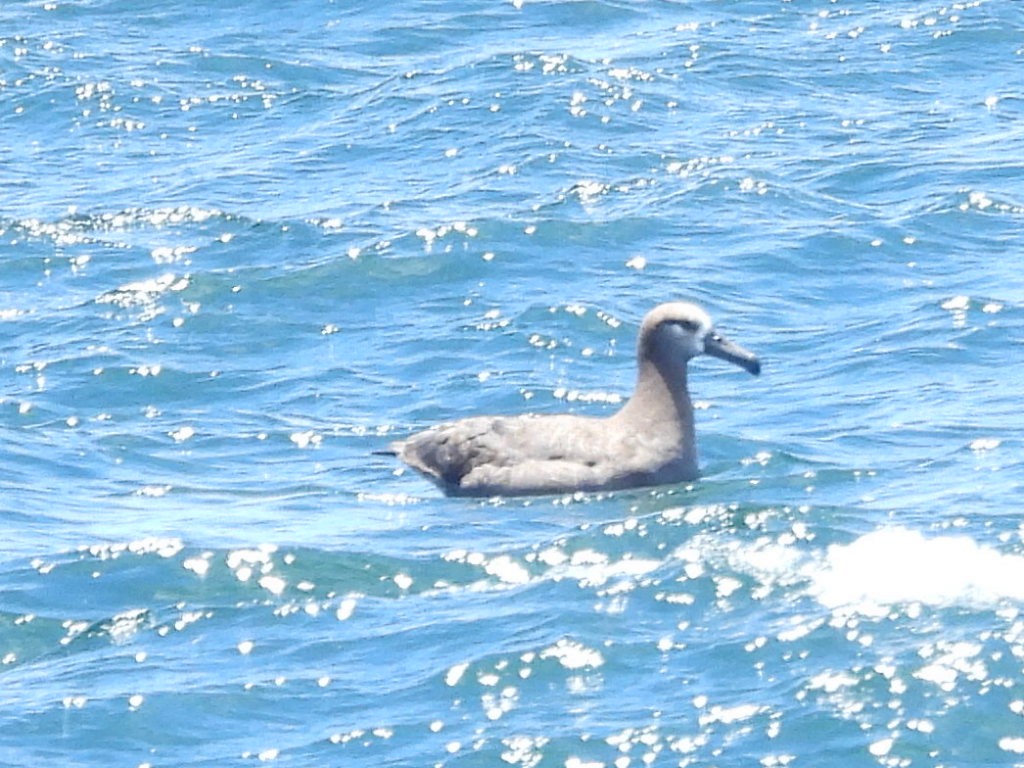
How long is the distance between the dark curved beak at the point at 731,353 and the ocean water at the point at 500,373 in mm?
557

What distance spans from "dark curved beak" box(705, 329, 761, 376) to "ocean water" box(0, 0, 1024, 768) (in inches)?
21.9

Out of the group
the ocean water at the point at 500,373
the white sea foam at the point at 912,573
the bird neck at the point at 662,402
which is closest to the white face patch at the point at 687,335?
the bird neck at the point at 662,402

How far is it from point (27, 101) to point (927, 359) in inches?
443

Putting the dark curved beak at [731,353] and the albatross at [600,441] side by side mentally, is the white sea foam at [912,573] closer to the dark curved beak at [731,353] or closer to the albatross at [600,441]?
the albatross at [600,441]

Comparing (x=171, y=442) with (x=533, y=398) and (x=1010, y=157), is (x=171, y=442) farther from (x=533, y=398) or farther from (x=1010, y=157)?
(x=1010, y=157)

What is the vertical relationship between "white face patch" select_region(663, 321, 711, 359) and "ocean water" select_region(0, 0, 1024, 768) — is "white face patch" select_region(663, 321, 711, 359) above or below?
above

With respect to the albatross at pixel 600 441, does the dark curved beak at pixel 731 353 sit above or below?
above

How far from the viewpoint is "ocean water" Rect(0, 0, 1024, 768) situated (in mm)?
11227

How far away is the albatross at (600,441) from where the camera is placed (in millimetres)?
14945

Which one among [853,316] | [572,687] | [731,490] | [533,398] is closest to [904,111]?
[853,316]

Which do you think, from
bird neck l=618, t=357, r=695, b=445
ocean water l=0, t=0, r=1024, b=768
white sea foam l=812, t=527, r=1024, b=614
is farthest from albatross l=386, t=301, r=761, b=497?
white sea foam l=812, t=527, r=1024, b=614

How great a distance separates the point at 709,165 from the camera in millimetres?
22109

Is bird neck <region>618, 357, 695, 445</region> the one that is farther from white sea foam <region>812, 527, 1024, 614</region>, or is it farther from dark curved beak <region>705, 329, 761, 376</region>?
white sea foam <region>812, 527, 1024, 614</region>

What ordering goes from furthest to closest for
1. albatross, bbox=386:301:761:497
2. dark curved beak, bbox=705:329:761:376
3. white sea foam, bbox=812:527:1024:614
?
dark curved beak, bbox=705:329:761:376, albatross, bbox=386:301:761:497, white sea foam, bbox=812:527:1024:614
